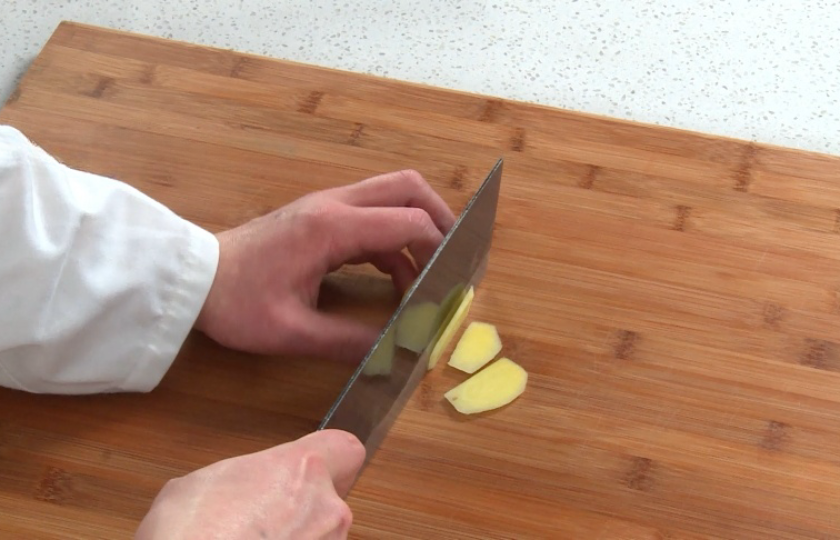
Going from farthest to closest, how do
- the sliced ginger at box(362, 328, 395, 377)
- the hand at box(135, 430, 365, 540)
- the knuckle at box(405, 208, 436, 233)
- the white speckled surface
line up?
1. the white speckled surface
2. the knuckle at box(405, 208, 436, 233)
3. the sliced ginger at box(362, 328, 395, 377)
4. the hand at box(135, 430, 365, 540)

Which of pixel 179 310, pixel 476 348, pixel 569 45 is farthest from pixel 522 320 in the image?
pixel 569 45

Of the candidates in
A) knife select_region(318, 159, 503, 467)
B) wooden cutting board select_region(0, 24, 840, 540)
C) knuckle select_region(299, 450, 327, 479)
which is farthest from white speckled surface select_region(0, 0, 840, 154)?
knuckle select_region(299, 450, 327, 479)

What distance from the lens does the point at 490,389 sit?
29.0 inches

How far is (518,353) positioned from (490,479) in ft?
0.36

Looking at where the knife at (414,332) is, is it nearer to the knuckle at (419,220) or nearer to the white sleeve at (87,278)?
the knuckle at (419,220)

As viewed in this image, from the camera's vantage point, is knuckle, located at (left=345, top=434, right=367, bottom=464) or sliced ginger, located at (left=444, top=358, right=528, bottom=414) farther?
sliced ginger, located at (left=444, top=358, right=528, bottom=414)

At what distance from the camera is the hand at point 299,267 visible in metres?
0.72

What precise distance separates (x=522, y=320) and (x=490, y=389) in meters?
0.07

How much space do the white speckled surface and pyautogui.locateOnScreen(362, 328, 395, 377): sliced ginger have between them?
1.37 ft

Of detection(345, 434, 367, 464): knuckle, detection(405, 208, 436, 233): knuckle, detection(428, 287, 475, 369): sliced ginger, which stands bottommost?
detection(428, 287, 475, 369): sliced ginger

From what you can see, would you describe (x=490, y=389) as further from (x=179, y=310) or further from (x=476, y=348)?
(x=179, y=310)

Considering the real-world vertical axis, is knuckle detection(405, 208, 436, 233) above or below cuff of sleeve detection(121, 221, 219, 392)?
above

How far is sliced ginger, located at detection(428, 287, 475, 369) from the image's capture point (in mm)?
750

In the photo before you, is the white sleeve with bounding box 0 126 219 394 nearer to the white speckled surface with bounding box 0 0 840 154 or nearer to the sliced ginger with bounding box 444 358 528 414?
the sliced ginger with bounding box 444 358 528 414
